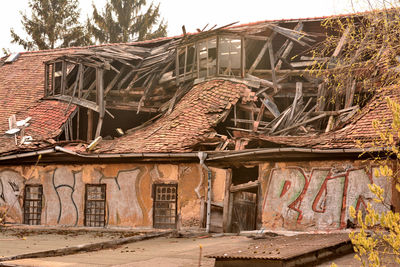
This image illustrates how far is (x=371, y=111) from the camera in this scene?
1702 cm

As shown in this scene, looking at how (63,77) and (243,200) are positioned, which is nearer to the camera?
(243,200)

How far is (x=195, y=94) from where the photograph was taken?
2080cm

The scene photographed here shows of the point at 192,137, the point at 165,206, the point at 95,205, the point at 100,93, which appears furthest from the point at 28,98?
the point at 192,137

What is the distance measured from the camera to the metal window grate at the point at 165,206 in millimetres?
18500

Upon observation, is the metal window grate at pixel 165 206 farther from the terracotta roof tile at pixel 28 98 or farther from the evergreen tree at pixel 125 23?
the evergreen tree at pixel 125 23

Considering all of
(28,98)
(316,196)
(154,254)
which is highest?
(28,98)

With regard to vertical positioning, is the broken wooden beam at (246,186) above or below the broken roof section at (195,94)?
below

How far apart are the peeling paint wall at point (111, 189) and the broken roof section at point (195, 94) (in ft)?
2.61

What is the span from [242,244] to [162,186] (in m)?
4.84

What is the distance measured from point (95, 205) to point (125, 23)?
70.1 feet

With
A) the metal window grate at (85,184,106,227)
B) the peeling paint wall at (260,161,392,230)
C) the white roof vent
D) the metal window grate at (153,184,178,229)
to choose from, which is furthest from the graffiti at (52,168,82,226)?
the white roof vent

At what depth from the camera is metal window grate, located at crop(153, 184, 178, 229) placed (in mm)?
18500

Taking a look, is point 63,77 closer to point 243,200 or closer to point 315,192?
point 243,200

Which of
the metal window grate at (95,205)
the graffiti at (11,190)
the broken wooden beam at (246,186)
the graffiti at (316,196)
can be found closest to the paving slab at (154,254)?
the graffiti at (316,196)
